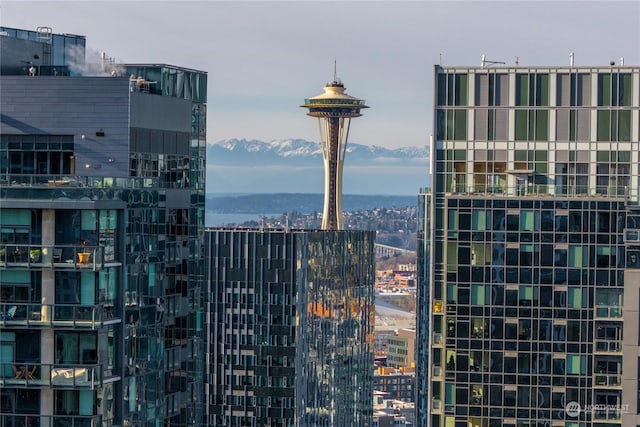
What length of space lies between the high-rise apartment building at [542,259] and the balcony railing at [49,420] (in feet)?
210

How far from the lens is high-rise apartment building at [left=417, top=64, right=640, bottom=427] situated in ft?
498

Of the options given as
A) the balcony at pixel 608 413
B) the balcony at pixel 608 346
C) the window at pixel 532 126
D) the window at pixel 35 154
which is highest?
the window at pixel 532 126

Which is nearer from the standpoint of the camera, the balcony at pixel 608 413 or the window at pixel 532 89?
the balcony at pixel 608 413

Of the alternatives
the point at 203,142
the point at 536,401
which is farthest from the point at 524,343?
the point at 203,142

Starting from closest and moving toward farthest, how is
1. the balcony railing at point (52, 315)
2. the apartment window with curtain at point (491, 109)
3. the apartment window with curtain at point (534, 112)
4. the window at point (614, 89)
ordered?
the balcony railing at point (52, 315), the window at point (614, 89), the apartment window with curtain at point (534, 112), the apartment window with curtain at point (491, 109)

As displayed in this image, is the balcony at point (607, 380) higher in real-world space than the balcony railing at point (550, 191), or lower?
lower

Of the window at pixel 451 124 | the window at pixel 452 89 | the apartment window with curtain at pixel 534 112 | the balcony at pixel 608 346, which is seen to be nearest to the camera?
the balcony at pixel 608 346

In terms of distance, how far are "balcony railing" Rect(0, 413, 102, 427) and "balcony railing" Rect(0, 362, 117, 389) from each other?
134 cm

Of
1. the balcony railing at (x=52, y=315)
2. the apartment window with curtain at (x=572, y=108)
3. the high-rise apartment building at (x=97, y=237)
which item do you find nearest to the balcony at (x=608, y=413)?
the apartment window with curtain at (x=572, y=108)

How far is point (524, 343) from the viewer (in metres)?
154

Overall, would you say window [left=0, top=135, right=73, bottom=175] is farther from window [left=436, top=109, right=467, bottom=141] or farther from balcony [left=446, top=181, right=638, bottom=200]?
window [left=436, top=109, right=467, bottom=141]

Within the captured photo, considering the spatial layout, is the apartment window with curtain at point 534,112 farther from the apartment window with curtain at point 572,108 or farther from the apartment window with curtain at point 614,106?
the apartment window with curtain at point 614,106

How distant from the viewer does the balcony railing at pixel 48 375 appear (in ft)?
302
